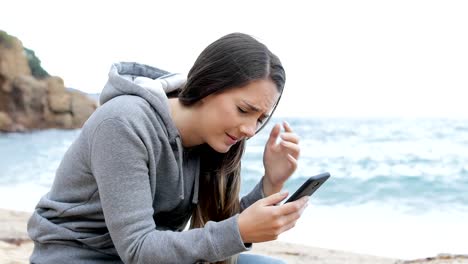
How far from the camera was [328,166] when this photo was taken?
9.23 m

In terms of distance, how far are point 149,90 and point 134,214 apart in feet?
1.00

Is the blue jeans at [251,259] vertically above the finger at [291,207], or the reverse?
the finger at [291,207]

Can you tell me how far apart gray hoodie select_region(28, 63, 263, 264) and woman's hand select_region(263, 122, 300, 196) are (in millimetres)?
197

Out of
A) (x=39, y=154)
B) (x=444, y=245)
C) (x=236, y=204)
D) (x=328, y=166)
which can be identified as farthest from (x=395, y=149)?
(x=236, y=204)

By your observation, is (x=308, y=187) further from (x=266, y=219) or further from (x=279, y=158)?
(x=279, y=158)

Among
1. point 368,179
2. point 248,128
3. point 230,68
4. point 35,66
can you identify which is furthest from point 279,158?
point 35,66

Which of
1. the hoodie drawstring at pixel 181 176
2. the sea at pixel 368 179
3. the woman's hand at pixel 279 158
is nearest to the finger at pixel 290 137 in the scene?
the woman's hand at pixel 279 158

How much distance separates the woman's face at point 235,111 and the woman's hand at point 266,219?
0.21 metres

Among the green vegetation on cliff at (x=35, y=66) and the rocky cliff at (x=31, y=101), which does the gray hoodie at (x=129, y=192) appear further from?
the green vegetation on cliff at (x=35, y=66)

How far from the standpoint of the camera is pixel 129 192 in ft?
4.40

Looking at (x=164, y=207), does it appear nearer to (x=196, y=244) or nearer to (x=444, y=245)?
(x=196, y=244)

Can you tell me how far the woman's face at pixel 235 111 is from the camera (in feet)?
4.69

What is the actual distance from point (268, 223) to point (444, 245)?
4.43 metres

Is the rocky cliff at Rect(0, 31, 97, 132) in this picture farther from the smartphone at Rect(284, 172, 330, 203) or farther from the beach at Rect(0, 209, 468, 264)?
the smartphone at Rect(284, 172, 330, 203)
